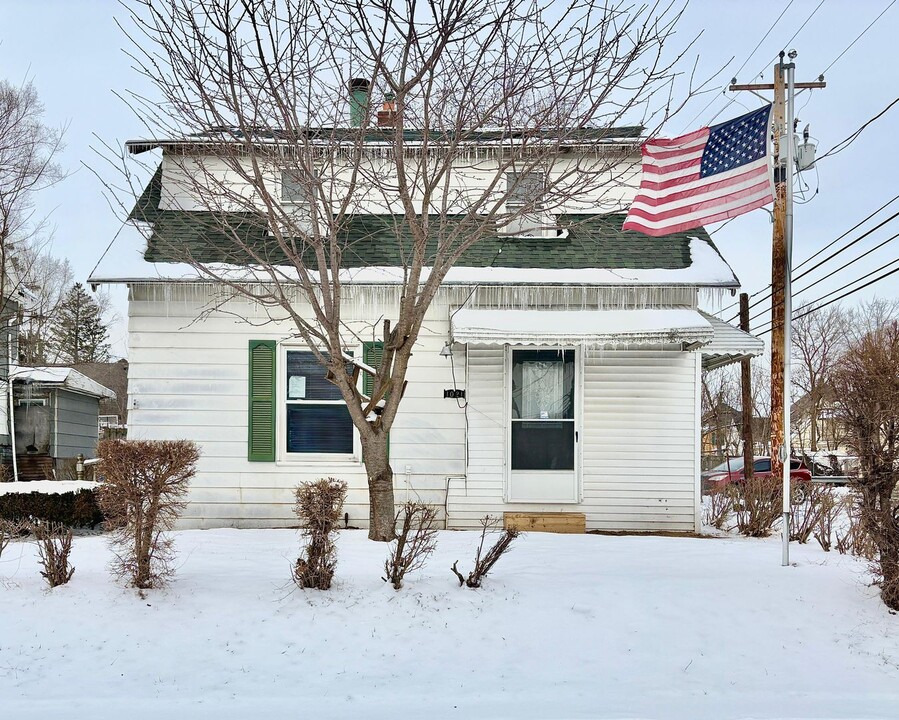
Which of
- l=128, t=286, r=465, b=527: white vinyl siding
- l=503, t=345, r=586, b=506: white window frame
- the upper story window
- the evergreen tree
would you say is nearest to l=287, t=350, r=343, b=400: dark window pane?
l=128, t=286, r=465, b=527: white vinyl siding

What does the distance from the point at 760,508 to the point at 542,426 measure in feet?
8.90

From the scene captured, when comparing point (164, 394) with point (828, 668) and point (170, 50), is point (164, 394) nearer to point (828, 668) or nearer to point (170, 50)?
point (170, 50)

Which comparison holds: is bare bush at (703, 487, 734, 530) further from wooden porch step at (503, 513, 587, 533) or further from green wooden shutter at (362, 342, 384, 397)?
green wooden shutter at (362, 342, 384, 397)

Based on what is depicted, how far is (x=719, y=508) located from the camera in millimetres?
10820

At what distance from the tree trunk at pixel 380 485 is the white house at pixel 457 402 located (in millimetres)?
2465

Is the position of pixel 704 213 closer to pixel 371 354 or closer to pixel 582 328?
pixel 582 328

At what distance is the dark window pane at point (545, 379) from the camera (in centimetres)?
980

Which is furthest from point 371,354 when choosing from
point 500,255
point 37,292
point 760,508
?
point 37,292

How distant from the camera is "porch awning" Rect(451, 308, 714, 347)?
28.6 feet

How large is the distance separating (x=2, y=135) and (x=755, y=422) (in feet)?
113

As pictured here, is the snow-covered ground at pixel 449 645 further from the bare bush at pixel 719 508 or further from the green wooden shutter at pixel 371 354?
the bare bush at pixel 719 508

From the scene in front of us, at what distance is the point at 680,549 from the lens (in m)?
7.71

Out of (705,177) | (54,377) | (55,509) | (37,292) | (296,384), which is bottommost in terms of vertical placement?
(55,509)

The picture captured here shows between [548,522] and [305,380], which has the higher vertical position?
[305,380]
